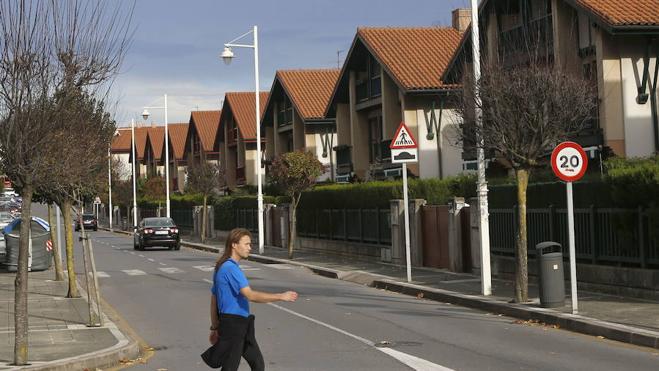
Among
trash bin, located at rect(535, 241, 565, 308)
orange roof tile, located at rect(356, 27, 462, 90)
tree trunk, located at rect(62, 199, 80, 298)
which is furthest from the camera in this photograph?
orange roof tile, located at rect(356, 27, 462, 90)

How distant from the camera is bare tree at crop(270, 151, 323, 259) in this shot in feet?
110

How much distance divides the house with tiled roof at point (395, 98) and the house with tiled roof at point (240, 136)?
18861mm

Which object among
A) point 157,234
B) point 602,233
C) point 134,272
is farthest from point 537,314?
point 157,234

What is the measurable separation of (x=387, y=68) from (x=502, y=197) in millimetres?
18053

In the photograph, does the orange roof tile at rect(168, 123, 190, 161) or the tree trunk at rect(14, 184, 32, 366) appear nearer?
the tree trunk at rect(14, 184, 32, 366)

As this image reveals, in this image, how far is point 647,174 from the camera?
16.2m

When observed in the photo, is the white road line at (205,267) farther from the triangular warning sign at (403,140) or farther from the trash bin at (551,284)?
the trash bin at (551,284)

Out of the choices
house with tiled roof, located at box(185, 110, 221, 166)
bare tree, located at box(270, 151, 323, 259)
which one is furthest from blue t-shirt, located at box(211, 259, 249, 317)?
house with tiled roof, located at box(185, 110, 221, 166)

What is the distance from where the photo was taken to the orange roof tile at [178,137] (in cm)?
9156

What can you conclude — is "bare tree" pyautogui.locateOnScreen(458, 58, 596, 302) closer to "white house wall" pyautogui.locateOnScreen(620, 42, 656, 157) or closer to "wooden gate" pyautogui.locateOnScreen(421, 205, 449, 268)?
"wooden gate" pyautogui.locateOnScreen(421, 205, 449, 268)

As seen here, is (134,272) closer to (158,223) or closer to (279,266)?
(279,266)

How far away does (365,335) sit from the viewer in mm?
13688

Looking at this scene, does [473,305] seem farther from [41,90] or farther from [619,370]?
[41,90]

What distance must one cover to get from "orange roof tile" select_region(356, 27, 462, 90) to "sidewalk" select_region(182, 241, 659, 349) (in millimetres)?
12136
